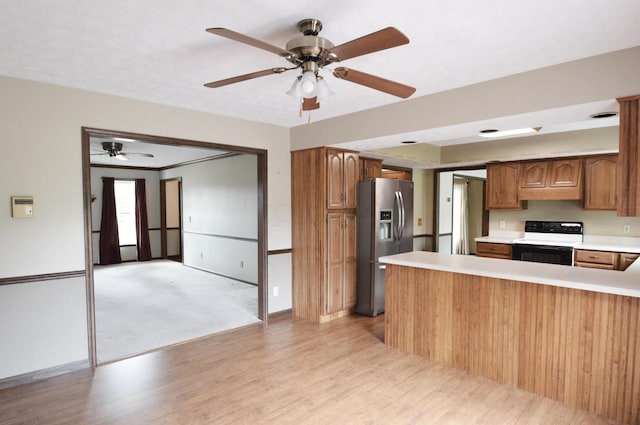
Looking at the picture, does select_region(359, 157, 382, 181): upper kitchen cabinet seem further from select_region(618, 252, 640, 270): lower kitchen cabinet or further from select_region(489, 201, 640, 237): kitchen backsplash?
select_region(618, 252, 640, 270): lower kitchen cabinet

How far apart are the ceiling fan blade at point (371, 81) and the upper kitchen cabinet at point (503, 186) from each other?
3979mm

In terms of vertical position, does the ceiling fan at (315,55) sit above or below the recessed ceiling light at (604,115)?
above

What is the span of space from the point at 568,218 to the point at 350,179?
10.9ft

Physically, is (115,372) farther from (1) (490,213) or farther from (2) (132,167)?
(2) (132,167)

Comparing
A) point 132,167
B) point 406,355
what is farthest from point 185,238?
point 406,355

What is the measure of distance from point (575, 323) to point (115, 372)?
12.1 feet

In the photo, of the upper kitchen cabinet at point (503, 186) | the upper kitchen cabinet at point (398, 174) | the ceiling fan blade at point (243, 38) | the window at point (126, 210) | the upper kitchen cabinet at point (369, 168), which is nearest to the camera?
the ceiling fan blade at point (243, 38)

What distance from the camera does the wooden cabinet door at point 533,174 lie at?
17.0ft

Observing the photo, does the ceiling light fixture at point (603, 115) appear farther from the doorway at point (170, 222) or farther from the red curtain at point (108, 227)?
the red curtain at point (108, 227)

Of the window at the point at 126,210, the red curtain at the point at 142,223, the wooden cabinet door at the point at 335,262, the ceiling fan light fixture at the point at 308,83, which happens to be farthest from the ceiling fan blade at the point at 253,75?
the window at the point at 126,210

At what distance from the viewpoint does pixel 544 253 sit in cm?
500

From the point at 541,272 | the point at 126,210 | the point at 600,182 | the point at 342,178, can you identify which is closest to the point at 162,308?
the point at 342,178

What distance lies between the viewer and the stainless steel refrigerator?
451 cm

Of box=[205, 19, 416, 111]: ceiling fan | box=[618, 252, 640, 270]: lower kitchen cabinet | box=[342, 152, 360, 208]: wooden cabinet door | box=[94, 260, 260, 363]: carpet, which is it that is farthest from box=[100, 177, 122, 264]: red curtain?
box=[618, 252, 640, 270]: lower kitchen cabinet
